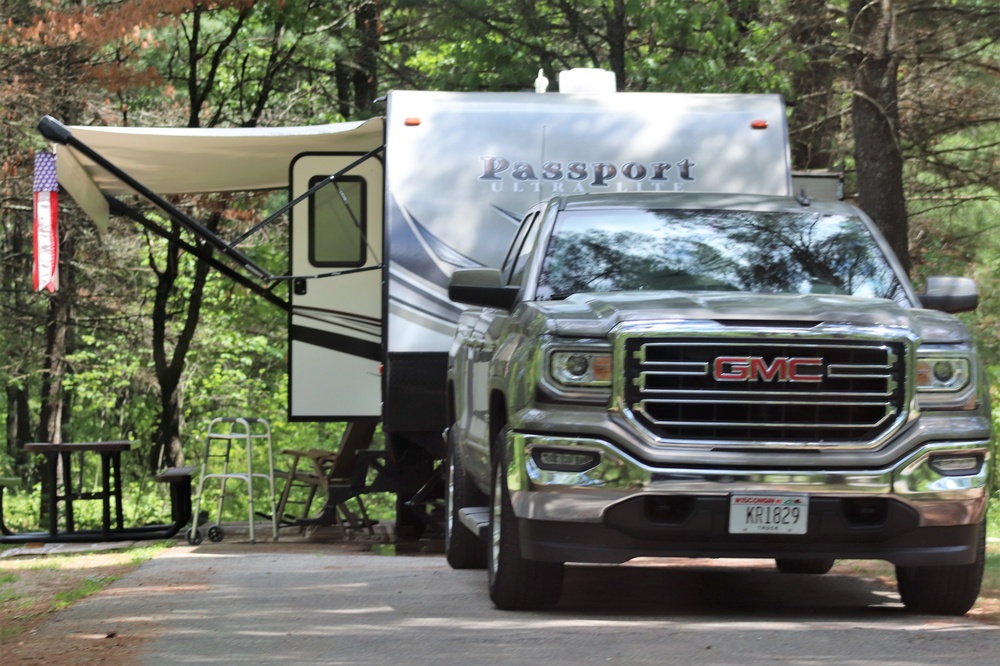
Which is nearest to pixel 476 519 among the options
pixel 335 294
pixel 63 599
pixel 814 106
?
pixel 63 599

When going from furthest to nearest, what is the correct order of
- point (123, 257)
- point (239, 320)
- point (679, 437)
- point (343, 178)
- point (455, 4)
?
point (239, 320)
point (123, 257)
point (455, 4)
point (343, 178)
point (679, 437)

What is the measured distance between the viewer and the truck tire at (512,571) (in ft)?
22.7

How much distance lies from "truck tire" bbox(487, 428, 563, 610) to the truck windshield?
3.39 ft

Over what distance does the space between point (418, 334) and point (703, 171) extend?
2.25 metres

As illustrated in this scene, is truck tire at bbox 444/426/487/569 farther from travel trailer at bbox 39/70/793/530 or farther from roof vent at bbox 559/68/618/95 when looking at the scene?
roof vent at bbox 559/68/618/95

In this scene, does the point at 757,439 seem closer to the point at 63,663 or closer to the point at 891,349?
the point at 891,349

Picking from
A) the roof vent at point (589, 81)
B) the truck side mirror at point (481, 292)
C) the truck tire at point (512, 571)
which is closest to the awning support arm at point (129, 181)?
the roof vent at point (589, 81)

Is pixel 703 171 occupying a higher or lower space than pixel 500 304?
higher

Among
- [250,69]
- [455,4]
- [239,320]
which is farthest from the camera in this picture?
[239,320]

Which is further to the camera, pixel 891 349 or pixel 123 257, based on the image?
pixel 123 257

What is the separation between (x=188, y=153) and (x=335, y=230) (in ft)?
4.34

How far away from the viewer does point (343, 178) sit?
500 inches

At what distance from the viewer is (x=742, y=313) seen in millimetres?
6621

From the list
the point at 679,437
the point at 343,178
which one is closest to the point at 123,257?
the point at 343,178
